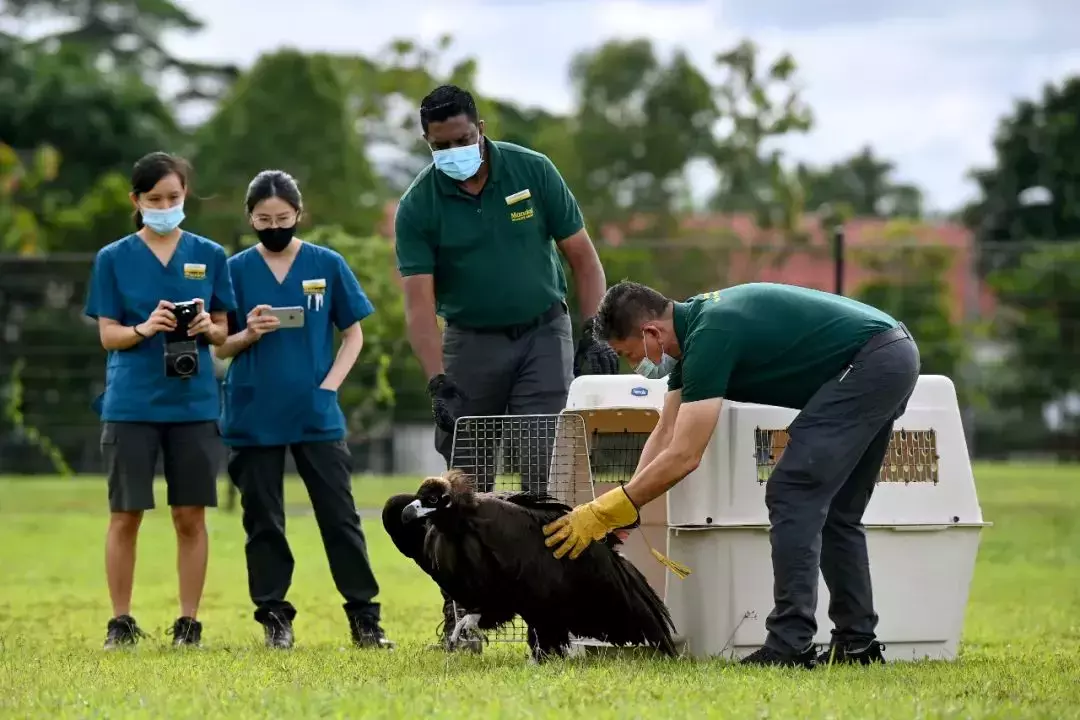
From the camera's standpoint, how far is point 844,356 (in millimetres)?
6277

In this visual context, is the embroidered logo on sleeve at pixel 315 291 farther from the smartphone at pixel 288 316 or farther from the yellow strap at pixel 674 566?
the yellow strap at pixel 674 566

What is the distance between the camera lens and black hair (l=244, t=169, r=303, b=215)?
761cm

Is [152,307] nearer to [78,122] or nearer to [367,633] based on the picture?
[367,633]

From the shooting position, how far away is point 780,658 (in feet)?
20.0

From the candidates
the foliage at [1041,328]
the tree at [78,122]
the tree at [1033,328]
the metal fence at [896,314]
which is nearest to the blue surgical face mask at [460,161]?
the metal fence at [896,314]

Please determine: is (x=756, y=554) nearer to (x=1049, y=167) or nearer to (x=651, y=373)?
(x=651, y=373)

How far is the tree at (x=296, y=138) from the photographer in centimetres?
3597

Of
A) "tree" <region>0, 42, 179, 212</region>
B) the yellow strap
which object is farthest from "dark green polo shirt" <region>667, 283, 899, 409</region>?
"tree" <region>0, 42, 179, 212</region>

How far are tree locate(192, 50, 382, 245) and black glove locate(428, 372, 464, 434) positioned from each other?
2824 centimetres

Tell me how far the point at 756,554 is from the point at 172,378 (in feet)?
8.86

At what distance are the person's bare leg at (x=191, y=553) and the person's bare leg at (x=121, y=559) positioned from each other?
19 cm

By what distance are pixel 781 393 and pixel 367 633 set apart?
2226 mm

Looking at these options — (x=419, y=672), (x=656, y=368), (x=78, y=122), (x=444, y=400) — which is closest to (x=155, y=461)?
(x=444, y=400)

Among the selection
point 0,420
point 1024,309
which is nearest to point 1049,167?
point 1024,309
